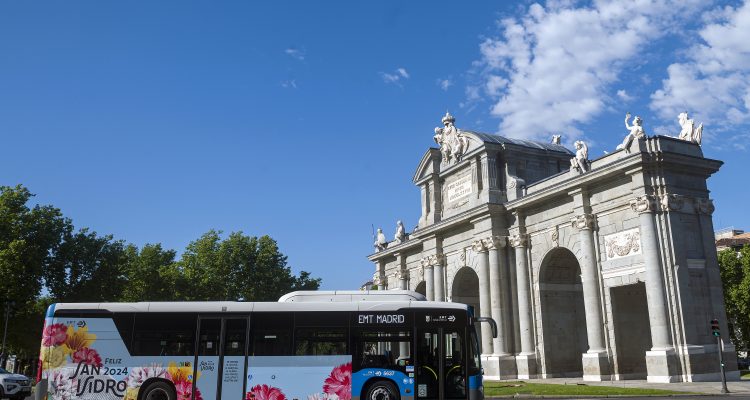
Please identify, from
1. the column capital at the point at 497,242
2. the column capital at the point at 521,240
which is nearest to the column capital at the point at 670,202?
the column capital at the point at 521,240

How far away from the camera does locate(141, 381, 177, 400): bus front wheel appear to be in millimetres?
17859

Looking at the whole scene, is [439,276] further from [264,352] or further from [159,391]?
[159,391]

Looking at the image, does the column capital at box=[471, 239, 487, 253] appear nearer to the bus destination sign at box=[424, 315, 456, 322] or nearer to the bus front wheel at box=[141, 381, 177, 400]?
the bus destination sign at box=[424, 315, 456, 322]

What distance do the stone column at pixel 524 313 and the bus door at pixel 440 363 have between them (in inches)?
908

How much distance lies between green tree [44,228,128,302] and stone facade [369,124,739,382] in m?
26.8

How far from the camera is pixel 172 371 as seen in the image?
707 inches

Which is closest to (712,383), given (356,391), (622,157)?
(622,157)

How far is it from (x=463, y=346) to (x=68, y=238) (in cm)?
4285

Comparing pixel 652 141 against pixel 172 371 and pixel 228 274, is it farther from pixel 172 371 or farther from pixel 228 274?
pixel 228 274

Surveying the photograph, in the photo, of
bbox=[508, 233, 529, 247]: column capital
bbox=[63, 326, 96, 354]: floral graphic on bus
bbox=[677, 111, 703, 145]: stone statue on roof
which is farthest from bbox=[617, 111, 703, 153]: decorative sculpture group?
bbox=[63, 326, 96, 354]: floral graphic on bus

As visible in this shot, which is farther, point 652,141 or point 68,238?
point 68,238

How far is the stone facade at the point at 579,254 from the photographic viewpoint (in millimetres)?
31250

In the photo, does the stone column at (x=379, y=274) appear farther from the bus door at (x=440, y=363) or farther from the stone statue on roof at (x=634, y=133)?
the bus door at (x=440, y=363)

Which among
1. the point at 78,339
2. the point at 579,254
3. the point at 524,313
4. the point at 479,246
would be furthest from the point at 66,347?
the point at 479,246
